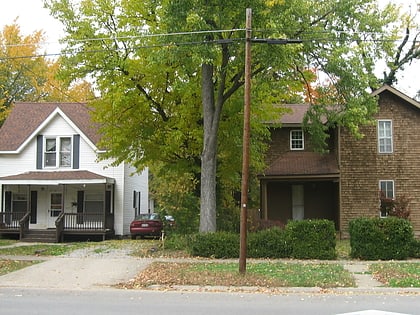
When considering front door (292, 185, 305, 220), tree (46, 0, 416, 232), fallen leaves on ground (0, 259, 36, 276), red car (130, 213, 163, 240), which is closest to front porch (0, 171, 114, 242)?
red car (130, 213, 163, 240)

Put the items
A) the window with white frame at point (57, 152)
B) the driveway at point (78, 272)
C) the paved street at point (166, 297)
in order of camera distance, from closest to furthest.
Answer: the paved street at point (166, 297), the driveway at point (78, 272), the window with white frame at point (57, 152)

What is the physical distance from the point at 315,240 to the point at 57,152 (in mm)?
16856

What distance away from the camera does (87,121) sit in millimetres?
30906

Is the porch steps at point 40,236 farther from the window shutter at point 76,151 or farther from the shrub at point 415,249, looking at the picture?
the shrub at point 415,249

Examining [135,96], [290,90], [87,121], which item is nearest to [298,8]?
[290,90]

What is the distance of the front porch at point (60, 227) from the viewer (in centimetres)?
2733

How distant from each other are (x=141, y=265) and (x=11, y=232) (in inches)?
558

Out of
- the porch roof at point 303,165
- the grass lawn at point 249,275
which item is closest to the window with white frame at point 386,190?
the porch roof at point 303,165

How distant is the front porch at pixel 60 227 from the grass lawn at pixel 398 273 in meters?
16.0

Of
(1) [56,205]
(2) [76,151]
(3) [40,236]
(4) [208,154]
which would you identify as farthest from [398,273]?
(1) [56,205]

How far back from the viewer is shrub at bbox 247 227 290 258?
18.2 metres

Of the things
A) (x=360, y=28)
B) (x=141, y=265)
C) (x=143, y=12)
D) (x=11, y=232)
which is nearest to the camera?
(x=141, y=265)

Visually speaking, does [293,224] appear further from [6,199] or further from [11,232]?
[6,199]

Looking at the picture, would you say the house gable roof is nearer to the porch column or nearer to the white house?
the white house
